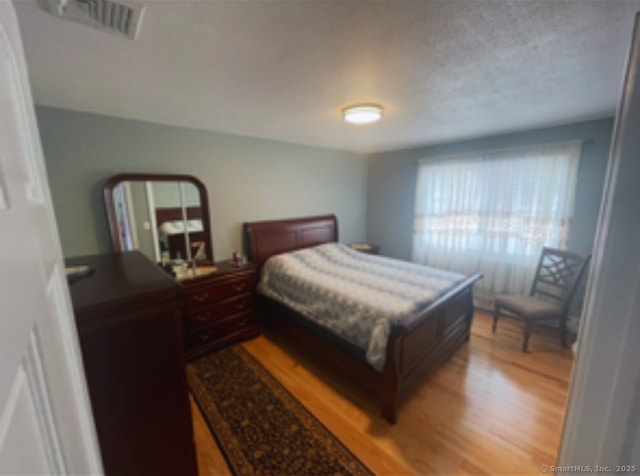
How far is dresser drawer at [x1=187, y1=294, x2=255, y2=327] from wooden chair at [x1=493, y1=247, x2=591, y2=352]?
8.92 ft

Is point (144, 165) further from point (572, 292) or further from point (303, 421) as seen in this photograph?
point (572, 292)

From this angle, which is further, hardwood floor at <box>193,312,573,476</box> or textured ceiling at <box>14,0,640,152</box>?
hardwood floor at <box>193,312,573,476</box>

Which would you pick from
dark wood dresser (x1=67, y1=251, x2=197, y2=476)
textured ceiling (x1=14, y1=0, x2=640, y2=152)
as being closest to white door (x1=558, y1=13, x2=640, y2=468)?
textured ceiling (x1=14, y1=0, x2=640, y2=152)

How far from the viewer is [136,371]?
94 centimetres

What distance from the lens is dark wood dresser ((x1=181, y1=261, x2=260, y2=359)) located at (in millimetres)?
2430

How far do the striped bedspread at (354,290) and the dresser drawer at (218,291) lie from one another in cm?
24

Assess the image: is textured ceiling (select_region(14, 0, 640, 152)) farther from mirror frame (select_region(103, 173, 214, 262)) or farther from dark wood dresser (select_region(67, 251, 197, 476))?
A: dark wood dresser (select_region(67, 251, 197, 476))

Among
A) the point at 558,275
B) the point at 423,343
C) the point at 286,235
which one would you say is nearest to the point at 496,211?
the point at 558,275

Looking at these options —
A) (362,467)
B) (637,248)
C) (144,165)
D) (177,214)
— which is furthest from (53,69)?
(362,467)

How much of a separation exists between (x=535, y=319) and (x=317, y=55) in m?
2.95

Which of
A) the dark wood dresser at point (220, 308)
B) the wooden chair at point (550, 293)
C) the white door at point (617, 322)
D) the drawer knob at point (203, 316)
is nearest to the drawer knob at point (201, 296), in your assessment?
the dark wood dresser at point (220, 308)

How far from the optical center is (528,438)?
1.71m

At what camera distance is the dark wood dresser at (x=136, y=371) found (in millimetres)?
865

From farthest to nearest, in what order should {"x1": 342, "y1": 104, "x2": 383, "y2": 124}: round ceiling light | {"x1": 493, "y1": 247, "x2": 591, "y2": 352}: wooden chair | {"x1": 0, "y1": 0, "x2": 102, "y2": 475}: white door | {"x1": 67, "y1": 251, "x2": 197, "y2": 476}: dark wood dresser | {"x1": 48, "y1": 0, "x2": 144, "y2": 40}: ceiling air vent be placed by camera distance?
{"x1": 493, "y1": 247, "x2": 591, "y2": 352}: wooden chair, {"x1": 342, "y1": 104, "x2": 383, "y2": 124}: round ceiling light, {"x1": 48, "y1": 0, "x2": 144, "y2": 40}: ceiling air vent, {"x1": 67, "y1": 251, "x2": 197, "y2": 476}: dark wood dresser, {"x1": 0, "y1": 0, "x2": 102, "y2": 475}: white door
